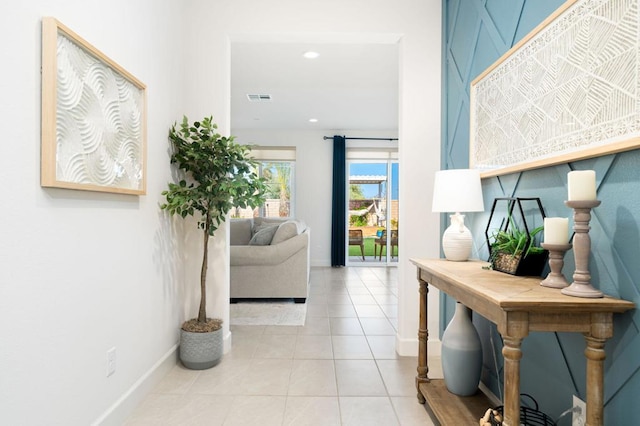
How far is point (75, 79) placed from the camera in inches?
61.7

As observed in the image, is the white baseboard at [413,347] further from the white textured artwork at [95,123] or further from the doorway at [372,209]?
the doorway at [372,209]

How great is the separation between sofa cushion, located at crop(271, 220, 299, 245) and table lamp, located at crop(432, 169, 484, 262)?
2653mm

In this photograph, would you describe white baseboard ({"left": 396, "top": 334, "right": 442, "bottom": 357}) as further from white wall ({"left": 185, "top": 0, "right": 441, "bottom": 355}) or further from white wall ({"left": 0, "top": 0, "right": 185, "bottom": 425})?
white wall ({"left": 0, "top": 0, "right": 185, "bottom": 425})

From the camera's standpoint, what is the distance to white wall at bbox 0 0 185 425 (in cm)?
127

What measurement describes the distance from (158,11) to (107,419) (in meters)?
2.36

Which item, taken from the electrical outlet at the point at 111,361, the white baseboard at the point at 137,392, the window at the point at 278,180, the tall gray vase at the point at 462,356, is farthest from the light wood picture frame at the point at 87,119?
the window at the point at 278,180

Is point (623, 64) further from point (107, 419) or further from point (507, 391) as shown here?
point (107, 419)

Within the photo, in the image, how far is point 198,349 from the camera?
2600 mm

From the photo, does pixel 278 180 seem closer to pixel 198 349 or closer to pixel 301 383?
pixel 198 349

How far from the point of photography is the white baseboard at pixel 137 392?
6.07 feet

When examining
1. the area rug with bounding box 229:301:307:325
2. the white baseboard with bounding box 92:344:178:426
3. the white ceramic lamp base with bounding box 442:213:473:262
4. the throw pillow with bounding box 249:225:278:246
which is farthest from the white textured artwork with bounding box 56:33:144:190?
the throw pillow with bounding box 249:225:278:246

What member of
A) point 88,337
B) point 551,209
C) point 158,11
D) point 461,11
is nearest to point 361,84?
point 461,11

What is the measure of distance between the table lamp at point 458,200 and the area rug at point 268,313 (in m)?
2.07

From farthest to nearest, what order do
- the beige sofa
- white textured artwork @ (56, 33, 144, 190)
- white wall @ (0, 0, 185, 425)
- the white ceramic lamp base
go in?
the beige sofa < the white ceramic lamp base < white textured artwork @ (56, 33, 144, 190) < white wall @ (0, 0, 185, 425)
